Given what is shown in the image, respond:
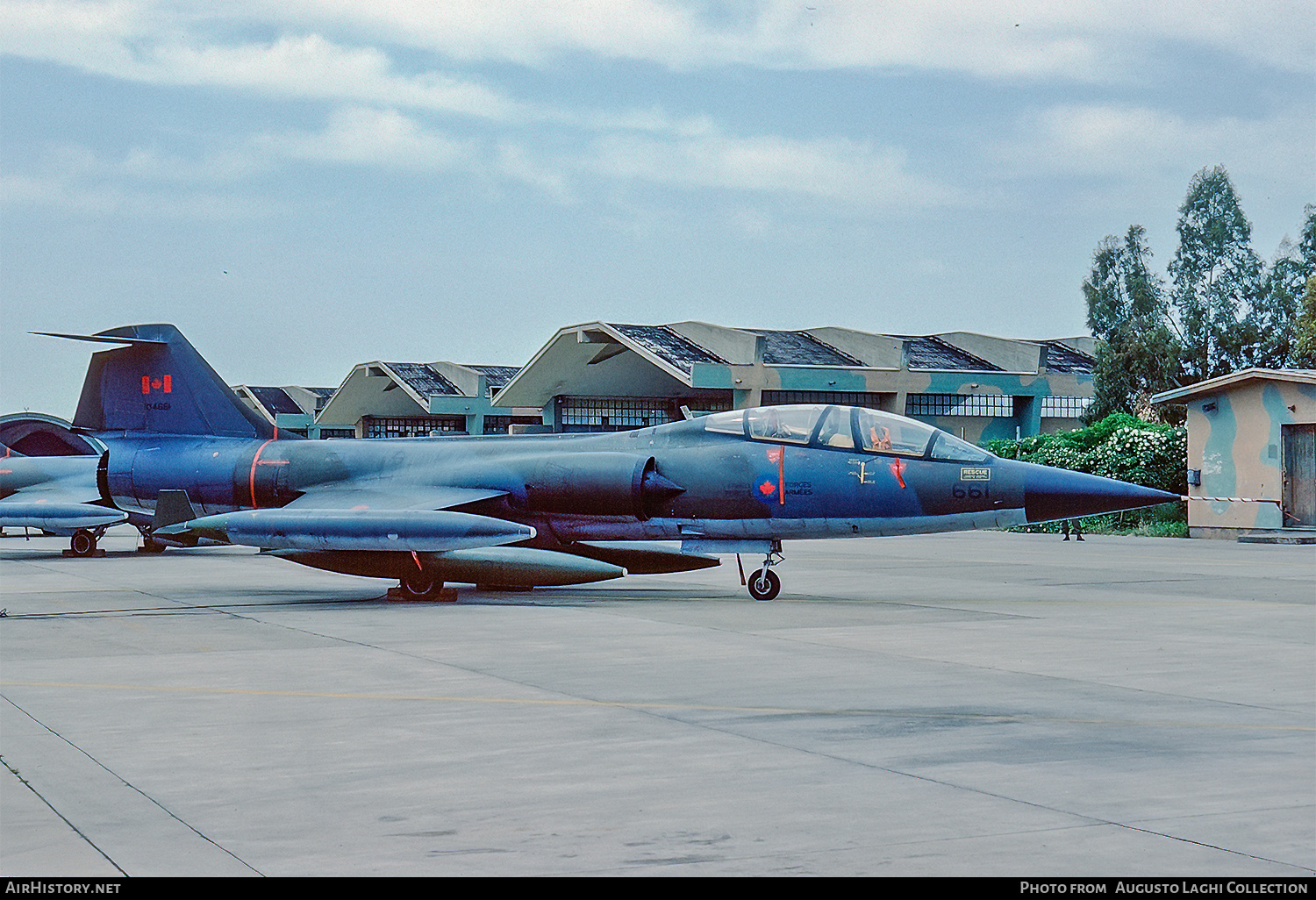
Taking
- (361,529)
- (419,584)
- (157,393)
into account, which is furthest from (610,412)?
(361,529)

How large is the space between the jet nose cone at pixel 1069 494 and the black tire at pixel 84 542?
19.7 m

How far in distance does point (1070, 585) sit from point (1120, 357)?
40895mm

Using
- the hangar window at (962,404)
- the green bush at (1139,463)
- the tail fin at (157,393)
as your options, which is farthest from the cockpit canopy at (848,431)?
the hangar window at (962,404)

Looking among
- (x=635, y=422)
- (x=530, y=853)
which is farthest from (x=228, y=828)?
(x=635, y=422)

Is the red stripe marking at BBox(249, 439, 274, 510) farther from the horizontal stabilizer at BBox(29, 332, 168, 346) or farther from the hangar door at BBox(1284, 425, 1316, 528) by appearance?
the hangar door at BBox(1284, 425, 1316, 528)

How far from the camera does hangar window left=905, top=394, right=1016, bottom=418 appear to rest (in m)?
56.6

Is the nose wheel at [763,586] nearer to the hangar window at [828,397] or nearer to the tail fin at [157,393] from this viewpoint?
the tail fin at [157,393]

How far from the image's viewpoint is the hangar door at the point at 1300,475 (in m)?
31.8

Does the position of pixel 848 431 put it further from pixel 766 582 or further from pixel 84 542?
pixel 84 542

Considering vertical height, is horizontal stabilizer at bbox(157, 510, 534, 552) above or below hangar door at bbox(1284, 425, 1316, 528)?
below

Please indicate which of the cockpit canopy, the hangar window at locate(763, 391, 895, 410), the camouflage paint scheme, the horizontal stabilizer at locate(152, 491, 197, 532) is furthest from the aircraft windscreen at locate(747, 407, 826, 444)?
the hangar window at locate(763, 391, 895, 410)

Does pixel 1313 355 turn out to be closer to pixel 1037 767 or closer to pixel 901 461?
pixel 901 461

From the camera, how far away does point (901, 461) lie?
16.4m

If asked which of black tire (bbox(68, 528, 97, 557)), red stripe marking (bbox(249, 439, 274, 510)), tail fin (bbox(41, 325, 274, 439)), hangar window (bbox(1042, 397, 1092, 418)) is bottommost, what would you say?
black tire (bbox(68, 528, 97, 557))
